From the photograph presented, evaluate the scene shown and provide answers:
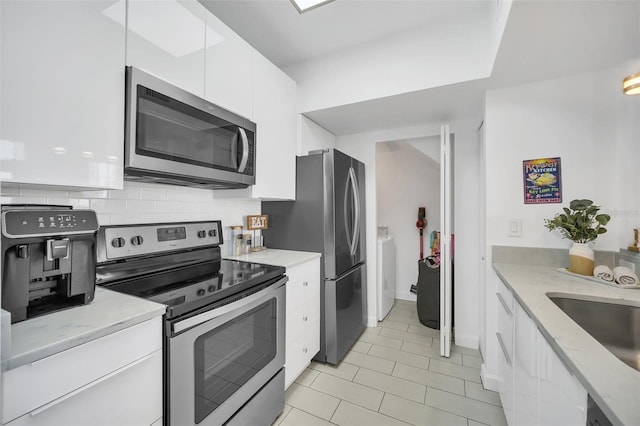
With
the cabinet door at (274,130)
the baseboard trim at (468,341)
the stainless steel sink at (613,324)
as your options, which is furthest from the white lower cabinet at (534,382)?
the cabinet door at (274,130)

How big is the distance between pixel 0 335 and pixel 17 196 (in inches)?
31.0

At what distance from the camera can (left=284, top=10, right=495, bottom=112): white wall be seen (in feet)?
5.60

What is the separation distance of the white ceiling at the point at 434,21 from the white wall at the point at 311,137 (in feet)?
0.28

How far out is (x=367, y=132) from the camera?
2936 mm

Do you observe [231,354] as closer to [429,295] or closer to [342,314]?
[342,314]

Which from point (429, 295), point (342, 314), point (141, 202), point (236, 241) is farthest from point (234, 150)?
point (429, 295)

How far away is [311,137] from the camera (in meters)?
2.51

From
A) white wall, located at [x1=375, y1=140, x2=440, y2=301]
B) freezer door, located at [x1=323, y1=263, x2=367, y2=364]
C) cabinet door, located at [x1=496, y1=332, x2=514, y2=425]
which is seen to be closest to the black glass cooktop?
freezer door, located at [x1=323, y1=263, x2=367, y2=364]

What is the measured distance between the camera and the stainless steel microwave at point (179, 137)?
44.4 inches

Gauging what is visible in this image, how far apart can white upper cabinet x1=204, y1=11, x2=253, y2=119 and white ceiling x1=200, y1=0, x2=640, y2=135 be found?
293 millimetres

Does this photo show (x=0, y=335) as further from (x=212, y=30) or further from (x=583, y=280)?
(x=583, y=280)

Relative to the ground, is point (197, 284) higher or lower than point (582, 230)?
lower

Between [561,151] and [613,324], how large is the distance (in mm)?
1092

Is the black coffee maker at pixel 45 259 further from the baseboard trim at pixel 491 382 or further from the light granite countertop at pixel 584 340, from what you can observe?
the baseboard trim at pixel 491 382
